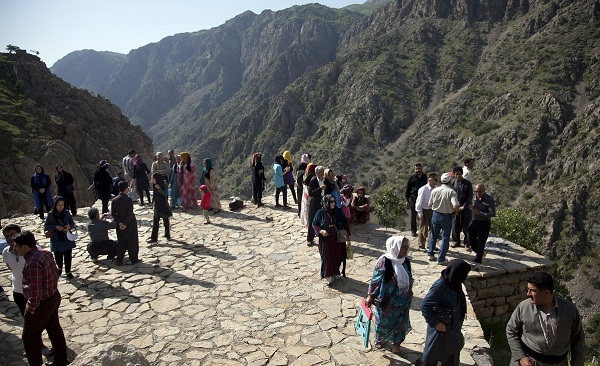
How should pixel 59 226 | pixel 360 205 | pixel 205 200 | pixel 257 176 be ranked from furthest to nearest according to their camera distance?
pixel 257 176, pixel 205 200, pixel 360 205, pixel 59 226

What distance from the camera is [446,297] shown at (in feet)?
13.3

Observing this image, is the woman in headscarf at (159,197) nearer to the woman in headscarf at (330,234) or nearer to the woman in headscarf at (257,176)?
the woman in headscarf at (257,176)

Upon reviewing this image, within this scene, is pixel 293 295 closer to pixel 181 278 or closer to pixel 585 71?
pixel 181 278

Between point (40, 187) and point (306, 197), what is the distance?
8083mm

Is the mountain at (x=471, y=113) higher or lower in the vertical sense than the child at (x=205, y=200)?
higher

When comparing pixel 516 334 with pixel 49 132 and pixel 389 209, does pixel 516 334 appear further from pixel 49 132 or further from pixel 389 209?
pixel 49 132

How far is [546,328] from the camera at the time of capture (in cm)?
356

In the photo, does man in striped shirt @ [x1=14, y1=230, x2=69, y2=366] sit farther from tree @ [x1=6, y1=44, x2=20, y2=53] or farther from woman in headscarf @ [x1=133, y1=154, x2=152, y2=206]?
tree @ [x1=6, y1=44, x2=20, y2=53]

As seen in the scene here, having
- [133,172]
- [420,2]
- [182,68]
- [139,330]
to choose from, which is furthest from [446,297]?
A: [182,68]

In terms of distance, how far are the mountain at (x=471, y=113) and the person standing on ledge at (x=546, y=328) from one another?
31.4 meters

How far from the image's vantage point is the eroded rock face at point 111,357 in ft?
12.5

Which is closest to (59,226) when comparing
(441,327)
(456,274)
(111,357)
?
(111,357)

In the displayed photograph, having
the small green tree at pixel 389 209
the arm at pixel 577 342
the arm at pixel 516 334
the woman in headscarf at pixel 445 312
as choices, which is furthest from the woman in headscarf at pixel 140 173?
the small green tree at pixel 389 209

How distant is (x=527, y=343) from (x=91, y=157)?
32.1m
